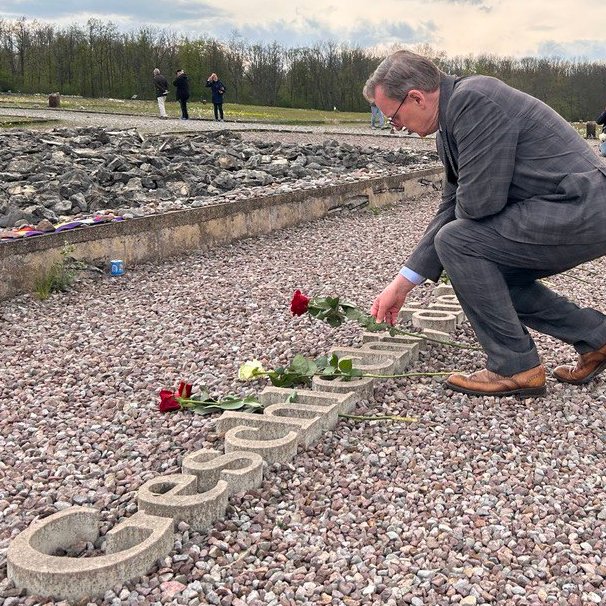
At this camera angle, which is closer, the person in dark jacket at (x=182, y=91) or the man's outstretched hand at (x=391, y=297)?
the man's outstretched hand at (x=391, y=297)

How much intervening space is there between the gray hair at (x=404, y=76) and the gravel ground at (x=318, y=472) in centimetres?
149

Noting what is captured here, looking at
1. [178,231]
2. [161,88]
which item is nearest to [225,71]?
[161,88]

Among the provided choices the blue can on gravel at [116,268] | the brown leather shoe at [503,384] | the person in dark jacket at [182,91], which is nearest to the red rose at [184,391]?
the brown leather shoe at [503,384]

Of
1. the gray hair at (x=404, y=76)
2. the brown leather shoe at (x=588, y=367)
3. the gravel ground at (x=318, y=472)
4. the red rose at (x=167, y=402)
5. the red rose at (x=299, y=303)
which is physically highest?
the gray hair at (x=404, y=76)

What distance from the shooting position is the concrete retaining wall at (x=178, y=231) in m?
6.43

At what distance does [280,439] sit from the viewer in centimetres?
342

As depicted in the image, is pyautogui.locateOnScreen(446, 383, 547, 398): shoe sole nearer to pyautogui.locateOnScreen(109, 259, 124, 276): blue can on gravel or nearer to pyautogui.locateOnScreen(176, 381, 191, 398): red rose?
pyautogui.locateOnScreen(176, 381, 191, 398): red rose

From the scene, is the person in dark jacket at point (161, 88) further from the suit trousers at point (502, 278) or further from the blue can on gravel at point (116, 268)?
the suit trousers at point (502, 278)

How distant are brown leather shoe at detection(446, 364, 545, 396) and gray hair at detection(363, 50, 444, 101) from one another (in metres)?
1.43

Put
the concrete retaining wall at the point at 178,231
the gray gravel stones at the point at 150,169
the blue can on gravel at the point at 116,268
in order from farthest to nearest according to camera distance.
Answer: the gray gravel stones at the point at 150,169 → the blue can on gravel at the point at 116,268 → the concrete retaining wall at the point at 178,231

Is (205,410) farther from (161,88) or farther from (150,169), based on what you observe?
(161,88)

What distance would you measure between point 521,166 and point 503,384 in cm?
106

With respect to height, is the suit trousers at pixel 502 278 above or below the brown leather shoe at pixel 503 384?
above

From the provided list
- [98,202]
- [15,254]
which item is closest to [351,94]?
[98,202]
